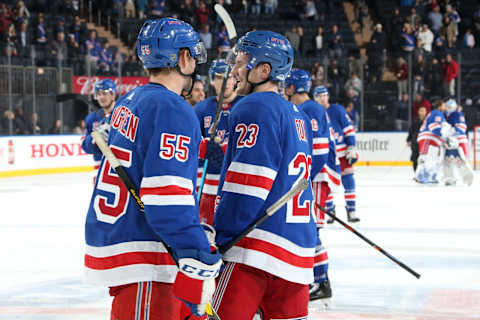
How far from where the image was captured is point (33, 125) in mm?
14750

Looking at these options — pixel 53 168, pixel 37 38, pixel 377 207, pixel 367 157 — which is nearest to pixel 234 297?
pixel 377 207

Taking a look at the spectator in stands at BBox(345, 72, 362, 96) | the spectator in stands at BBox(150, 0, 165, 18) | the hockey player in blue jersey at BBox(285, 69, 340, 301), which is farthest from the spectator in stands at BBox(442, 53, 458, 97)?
the hockey player in blue jersey at BBox(285, 69, 340, 301)

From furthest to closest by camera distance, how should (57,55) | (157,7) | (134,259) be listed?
(157,7)
(57,55)
(134,259)

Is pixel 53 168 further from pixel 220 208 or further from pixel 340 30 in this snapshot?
pixel 220 208

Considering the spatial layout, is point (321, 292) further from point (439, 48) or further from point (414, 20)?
point (414, 20)

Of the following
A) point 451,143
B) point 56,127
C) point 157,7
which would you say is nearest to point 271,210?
point 451,143

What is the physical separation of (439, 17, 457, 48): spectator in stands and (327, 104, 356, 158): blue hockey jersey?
11.3m

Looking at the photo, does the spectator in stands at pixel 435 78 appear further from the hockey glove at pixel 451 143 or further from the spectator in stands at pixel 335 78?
the hockey glove at pixel 451 143

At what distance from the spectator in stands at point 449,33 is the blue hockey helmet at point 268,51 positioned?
17134mm

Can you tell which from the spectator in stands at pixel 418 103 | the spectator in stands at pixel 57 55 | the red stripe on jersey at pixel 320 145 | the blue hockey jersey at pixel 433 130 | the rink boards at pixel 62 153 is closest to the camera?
the red stripe on jersey at pixel 320 145

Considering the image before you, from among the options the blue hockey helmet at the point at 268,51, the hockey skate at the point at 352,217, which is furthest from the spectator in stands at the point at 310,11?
the blue hockey helmet at the point at 268,51

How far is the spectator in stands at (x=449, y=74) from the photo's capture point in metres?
16.3

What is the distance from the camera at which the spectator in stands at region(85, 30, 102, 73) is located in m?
16.2

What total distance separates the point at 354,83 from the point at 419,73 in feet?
4.57
